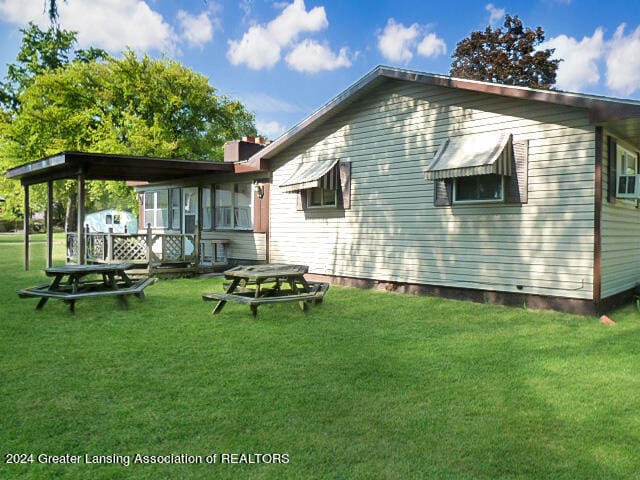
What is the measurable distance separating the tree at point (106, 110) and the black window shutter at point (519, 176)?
1828cm

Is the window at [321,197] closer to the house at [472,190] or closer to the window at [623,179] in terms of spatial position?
the house at [472,190]

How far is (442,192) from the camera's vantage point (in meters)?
8.36

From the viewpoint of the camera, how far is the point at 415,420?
3.29 m

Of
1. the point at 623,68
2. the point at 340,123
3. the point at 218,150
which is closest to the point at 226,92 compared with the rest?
the point at 218,150

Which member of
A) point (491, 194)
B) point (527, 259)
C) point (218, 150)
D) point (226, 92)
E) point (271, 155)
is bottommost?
point (527, 259)

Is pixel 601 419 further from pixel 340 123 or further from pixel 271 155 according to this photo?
pixel 271 155

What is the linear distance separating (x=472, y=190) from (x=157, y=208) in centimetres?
1093

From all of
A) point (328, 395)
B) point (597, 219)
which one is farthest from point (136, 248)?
point (597, 219)

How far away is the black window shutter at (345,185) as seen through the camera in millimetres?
9906

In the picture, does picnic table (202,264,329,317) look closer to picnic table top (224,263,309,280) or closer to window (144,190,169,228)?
picnic table top (224,263,309,280)

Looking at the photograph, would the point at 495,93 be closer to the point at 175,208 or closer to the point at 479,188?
the point at 479,188

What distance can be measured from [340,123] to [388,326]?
5.29 metres

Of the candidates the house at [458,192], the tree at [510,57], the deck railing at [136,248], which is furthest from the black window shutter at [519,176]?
the tree at [510,57]

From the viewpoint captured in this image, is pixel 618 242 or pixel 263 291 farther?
pixel 618 242
